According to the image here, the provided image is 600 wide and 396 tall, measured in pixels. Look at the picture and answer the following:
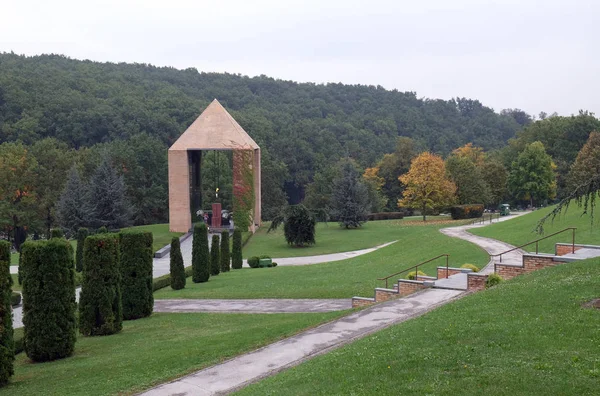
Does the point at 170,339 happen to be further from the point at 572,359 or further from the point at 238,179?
the point at 238,179

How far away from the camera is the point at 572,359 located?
7695mm

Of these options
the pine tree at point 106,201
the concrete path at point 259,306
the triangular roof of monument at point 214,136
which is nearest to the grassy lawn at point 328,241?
the triangular roof of monument at point 214,136

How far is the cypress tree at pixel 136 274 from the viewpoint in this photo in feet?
57.1

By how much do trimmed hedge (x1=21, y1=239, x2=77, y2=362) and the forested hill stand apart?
53.9 meters

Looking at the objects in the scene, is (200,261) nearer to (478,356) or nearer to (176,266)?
(176,266)

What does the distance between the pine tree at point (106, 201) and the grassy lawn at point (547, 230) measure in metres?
30.1

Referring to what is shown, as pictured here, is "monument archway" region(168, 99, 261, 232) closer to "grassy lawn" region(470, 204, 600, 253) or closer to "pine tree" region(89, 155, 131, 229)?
"pine tree" region(89, 155, 131, 229)

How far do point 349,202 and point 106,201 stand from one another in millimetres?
19695

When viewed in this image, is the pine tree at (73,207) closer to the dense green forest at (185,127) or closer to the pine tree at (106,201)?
the pine tree at (106,201)

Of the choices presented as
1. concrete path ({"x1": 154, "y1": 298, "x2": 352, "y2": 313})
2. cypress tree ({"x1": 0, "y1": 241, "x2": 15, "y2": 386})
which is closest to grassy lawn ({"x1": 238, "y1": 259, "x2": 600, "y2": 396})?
cypress tree ({"x1": 0, "y1": 241, "x2": 15, "y2": 386})

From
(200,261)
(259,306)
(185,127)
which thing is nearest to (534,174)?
(200,261)

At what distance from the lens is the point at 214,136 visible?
4741 cm

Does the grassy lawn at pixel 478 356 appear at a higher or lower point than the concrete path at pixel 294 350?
higher

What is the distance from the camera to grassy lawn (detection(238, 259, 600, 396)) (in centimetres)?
718
